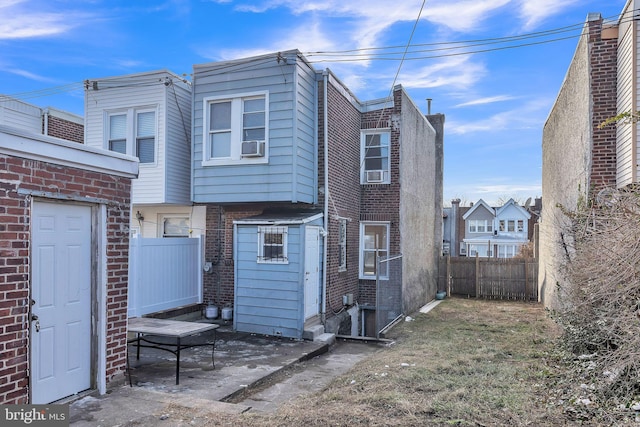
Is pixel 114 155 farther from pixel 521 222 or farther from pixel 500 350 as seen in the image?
pixel 521 222

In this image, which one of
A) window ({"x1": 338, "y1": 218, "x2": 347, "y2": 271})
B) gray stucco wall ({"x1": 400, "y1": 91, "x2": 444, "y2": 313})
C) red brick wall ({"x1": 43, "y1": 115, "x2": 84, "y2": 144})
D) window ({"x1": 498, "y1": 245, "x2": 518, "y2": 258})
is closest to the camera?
window ({"x1": 338, "y1": 218, "x2": 347, "y2": 271})

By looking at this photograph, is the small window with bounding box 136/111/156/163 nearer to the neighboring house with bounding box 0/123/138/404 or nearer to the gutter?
the gutter

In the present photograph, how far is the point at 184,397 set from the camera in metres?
5.35

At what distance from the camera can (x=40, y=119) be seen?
46.0 ft

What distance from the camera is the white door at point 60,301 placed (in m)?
4.73

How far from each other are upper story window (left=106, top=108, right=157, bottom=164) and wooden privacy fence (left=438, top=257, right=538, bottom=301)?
12.8 m

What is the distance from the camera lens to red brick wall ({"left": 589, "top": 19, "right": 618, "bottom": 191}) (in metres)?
8.59

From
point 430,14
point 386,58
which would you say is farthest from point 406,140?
point 430,14

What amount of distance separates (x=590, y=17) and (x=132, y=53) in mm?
11477

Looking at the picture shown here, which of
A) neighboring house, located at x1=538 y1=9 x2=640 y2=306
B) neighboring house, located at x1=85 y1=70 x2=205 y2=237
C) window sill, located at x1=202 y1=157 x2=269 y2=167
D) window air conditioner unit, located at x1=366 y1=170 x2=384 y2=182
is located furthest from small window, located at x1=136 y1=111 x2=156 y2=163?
neighboring house, located at x1=538 y1=9 x2=640 y2=306

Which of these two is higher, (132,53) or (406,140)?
(132,53)

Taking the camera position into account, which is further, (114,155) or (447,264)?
(447,264)

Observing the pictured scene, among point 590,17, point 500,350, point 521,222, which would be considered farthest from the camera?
point 521,222

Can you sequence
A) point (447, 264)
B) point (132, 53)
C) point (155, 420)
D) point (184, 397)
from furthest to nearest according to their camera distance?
point (447, 264), point (132, 53), point (184, 397), point (155, 420)
